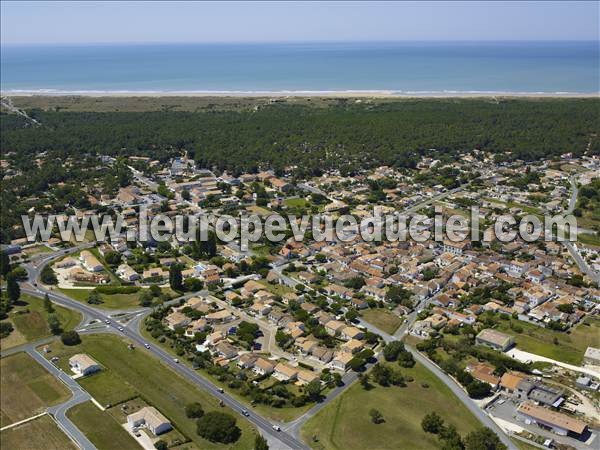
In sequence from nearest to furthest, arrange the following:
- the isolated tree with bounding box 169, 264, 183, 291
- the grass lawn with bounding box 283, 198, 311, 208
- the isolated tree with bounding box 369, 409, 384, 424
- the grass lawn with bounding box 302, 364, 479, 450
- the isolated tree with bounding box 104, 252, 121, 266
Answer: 1. the grass lawn with bounding box 302, 364, 479, 450
2. the isolated tree with bounding box 369, 409, 384, 424
3. the isolated tree with bounding box 169, 264, 183, 291
4. the isolated tree with bounding box 104, 252, 121, 266
5. the grass lawn with bounding box 283, 198, 311, 208

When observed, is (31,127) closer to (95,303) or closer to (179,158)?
(179,158)

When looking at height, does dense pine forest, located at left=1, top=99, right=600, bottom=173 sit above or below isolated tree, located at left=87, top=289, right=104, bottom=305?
above

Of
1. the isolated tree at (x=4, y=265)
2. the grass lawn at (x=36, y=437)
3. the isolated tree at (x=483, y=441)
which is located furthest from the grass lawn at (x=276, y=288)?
the isolated tree at (x=4, y=265)

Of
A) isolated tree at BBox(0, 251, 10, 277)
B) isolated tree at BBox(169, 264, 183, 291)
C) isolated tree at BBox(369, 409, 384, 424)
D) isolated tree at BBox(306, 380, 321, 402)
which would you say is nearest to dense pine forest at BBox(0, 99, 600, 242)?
isolated tree at BBox(0, 251, 10, 277)

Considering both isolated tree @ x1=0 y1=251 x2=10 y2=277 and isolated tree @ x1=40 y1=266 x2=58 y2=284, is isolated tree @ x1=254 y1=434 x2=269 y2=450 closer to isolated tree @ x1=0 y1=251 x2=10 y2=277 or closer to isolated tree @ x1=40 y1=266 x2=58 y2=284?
isolated tree @ x1=40 y1=266 x2=58 y2=284

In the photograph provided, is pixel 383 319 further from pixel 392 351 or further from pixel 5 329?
pixel 5 329

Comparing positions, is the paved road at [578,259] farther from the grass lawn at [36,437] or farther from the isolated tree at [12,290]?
the isolated tree at [12,290]
